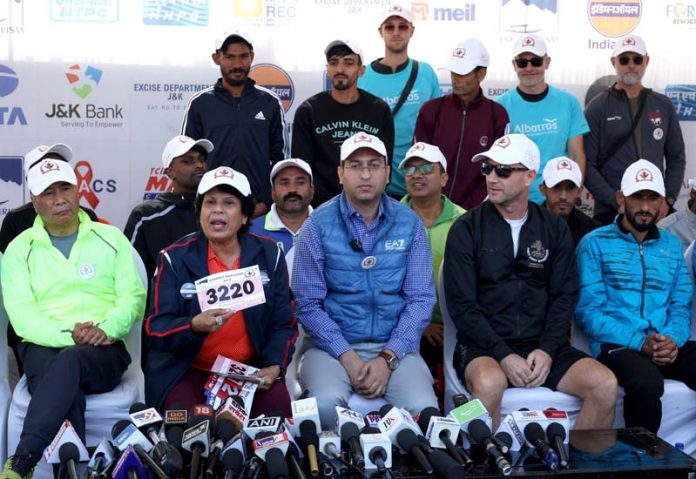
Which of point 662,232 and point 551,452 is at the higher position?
point 662,232

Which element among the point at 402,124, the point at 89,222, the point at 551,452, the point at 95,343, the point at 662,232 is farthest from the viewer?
the point at 402,124

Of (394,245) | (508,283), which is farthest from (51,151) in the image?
(508,283)

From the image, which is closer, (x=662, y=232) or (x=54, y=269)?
(x=54, y=269)

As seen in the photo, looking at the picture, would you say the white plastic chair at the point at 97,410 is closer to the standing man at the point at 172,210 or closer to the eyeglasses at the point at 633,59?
the standing man at the point at 172,210

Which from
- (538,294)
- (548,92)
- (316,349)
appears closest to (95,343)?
(316,349)

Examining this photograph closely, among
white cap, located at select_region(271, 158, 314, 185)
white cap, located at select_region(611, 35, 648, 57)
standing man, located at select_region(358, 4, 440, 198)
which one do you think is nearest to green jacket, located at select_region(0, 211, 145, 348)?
white cap, located at select_region(271, 158, 314, 185)

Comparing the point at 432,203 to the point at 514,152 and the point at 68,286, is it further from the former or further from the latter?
the point at 68,286

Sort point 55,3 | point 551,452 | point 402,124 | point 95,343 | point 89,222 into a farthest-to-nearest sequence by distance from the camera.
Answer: point 55,3
point 402,124
point 89,222
point 95,343
point 551,452

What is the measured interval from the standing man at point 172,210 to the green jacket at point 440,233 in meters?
1.26

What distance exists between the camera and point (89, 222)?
4.79 meters

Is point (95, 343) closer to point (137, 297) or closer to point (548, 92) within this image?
point (137, 297)

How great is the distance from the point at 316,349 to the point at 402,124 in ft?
7.31

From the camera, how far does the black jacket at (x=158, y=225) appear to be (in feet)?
17.8

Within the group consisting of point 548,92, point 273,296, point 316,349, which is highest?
point 548,92
